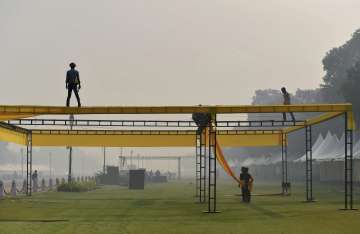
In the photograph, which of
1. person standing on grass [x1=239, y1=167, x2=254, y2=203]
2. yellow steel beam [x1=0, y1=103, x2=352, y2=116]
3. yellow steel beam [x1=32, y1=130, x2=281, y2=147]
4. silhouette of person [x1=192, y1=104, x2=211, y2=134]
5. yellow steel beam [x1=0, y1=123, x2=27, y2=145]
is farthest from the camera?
yellow steel beam [x1=32, y1=130, x2=281, y2=147]

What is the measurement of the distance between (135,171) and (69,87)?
96.7 ft

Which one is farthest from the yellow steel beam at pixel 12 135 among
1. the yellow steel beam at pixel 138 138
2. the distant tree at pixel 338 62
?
the distant tree at pixel 338 62

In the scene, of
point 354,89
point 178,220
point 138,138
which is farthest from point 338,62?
point 178,220

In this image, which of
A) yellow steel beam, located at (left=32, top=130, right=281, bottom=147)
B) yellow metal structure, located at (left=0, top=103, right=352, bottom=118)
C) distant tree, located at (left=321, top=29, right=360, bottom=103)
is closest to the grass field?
yellow metal structure, located at (left=0, top=103, right=352, bottom=118)

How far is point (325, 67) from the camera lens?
9331cm

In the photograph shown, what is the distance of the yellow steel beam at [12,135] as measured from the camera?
32600 mm

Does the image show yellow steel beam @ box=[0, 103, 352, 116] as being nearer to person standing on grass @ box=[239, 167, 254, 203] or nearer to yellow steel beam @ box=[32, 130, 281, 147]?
person standing on grass @ box=[239, 167, 254, 203]

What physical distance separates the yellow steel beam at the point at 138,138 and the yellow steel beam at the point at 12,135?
980 mm

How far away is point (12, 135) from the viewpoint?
35062mm

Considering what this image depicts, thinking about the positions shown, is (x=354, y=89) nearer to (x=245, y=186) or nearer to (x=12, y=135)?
(x=245, y=186)

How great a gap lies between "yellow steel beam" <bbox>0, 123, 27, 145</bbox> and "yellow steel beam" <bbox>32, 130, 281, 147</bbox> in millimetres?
980

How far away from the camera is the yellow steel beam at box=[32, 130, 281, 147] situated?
37.5 m

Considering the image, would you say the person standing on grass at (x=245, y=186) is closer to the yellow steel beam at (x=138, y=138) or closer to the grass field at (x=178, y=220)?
the grass field at (x=178, y=220)

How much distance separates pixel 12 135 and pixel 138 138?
7.62 meters
